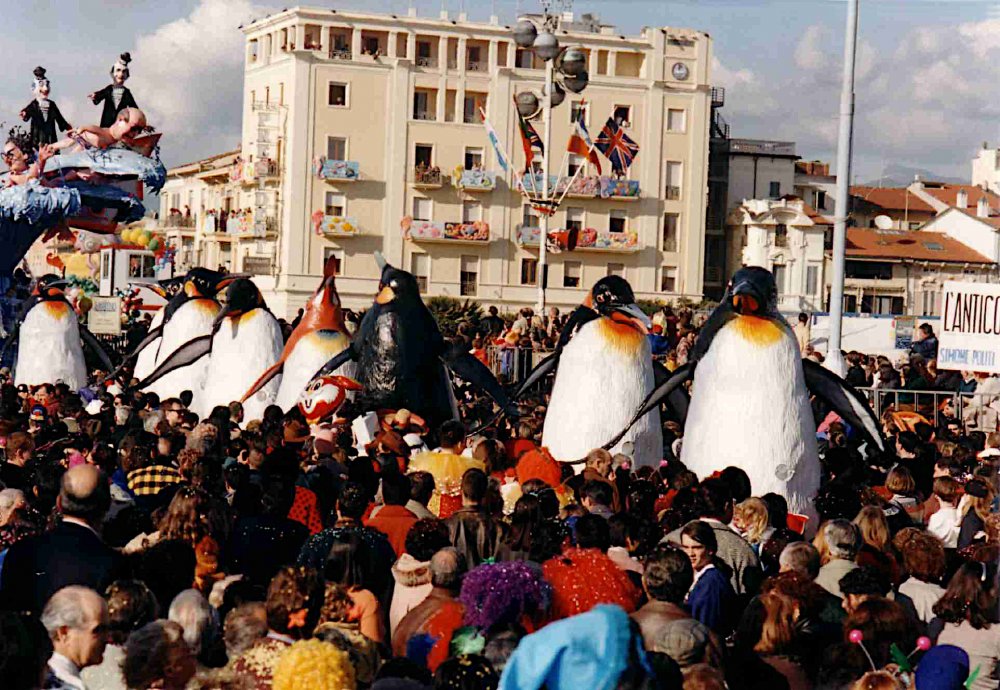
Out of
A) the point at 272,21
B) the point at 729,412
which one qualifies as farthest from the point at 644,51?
the point at 729,412

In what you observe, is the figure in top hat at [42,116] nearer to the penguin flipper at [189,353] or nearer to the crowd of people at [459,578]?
the penguin flipper at [189,353]

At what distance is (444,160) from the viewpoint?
70250 mm

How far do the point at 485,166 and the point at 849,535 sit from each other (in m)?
63.4

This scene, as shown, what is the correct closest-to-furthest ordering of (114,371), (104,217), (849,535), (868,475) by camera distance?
1. (849,535)
2. (868,475)
3. (114,371)
4. (104,217)

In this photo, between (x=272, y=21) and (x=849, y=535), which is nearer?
(x=849, y=535)

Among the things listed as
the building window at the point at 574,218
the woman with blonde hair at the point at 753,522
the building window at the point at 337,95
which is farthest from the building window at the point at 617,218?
the woman with blonde hair at the point at 753,522

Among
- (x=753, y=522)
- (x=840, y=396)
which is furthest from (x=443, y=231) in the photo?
(x=753, y=522)

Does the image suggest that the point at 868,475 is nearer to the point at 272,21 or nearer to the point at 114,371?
the point at 114,371

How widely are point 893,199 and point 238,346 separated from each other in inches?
2757

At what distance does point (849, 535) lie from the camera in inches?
309

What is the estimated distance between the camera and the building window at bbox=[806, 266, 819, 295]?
7519 cm

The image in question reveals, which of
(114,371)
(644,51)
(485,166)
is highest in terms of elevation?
(644,51)

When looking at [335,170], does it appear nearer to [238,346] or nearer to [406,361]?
[238,346]

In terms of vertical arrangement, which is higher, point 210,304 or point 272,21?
point 272,21
